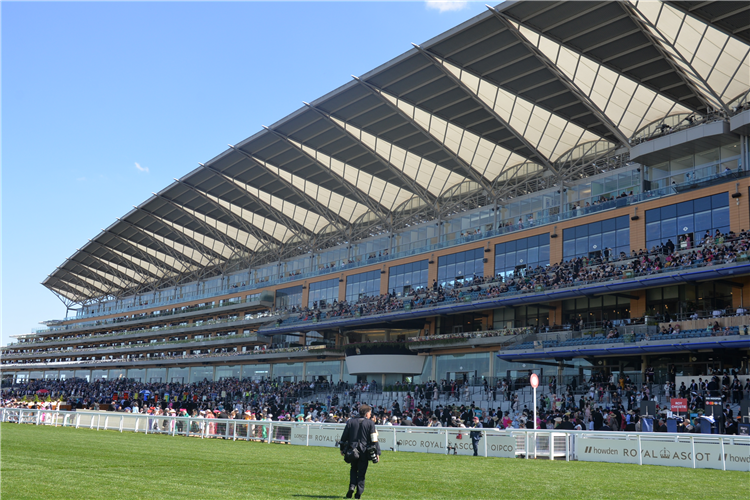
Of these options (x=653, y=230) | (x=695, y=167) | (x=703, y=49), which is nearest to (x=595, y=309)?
(x=653, y=230)

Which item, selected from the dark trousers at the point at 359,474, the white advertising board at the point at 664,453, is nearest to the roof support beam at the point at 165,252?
the white advertising board at the point at 664,453

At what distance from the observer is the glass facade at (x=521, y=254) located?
48.8 meters

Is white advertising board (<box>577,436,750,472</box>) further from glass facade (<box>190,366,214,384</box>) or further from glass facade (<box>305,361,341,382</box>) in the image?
glass facade (<box>190,366,214,384</box>)

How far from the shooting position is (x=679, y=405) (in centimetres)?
2848

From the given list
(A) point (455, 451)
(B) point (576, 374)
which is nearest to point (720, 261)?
(B) point (576, 374)

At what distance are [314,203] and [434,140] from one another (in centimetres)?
1842

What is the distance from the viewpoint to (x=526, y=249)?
49875 mm

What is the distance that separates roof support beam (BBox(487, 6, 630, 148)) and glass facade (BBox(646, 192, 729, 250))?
544 centimetres

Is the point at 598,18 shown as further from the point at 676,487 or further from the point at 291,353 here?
the point at 291,353

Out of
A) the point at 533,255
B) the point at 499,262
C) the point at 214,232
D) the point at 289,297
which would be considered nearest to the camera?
the point at 533,255

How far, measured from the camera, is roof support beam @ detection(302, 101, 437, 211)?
4944 cm

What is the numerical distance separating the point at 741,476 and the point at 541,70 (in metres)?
30.4

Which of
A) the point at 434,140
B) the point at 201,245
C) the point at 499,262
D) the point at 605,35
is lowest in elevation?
the point at 499,262

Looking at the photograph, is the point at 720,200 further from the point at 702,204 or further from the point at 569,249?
the point at 569,249
